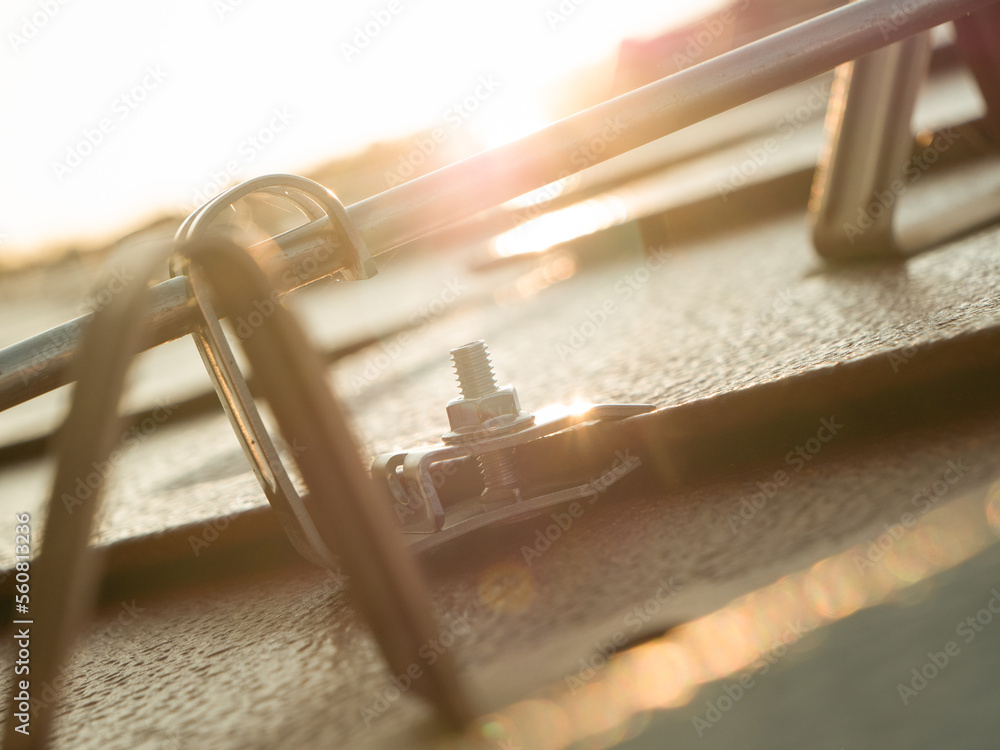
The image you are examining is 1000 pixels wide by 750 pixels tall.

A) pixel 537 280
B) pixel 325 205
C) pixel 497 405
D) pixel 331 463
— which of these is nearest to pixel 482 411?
pixel 497 405

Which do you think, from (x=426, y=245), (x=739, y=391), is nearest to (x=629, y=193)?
(x=426, y=245)

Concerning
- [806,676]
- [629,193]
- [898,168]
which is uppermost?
[629,193]

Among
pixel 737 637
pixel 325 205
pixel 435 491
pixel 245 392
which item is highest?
pixel 325 205

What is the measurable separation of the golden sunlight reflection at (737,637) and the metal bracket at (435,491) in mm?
173

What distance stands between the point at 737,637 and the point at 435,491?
25cm

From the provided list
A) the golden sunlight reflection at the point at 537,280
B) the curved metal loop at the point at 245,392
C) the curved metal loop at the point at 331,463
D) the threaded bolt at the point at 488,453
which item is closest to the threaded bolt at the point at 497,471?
the threaded bolt at the point at 488,453

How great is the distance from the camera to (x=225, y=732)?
49cm

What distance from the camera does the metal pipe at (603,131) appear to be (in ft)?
1.93

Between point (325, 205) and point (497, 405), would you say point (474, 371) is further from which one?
point (325, 205)

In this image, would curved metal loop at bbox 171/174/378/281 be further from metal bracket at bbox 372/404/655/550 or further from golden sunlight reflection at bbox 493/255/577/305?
golden sunlight reflection at bbox 493/255/577/305

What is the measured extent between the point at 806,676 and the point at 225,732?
0.33 m

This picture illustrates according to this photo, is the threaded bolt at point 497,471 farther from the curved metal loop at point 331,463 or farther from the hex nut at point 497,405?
the curved metal loop at point 331,463

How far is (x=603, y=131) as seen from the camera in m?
0.65

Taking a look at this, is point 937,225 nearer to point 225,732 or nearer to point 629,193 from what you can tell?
point 225,732
